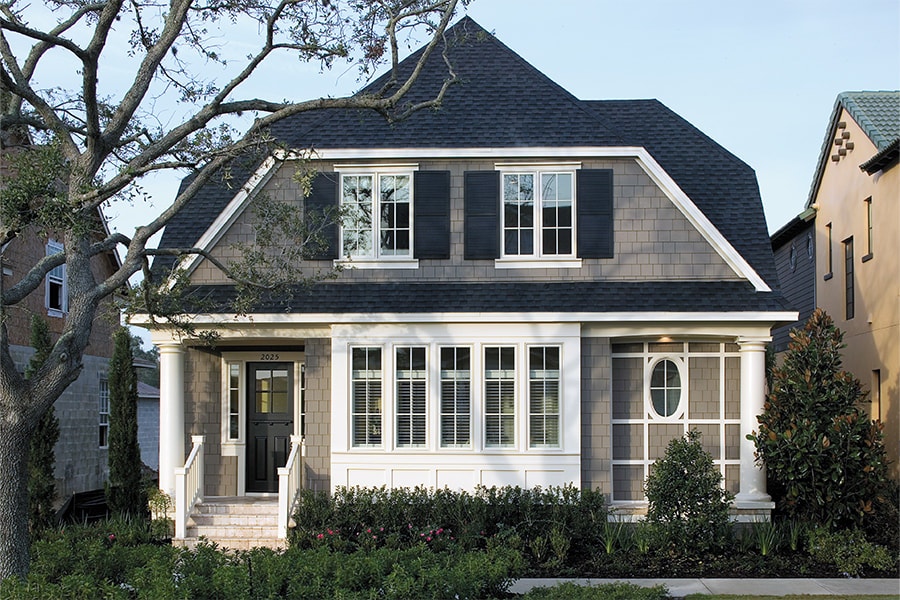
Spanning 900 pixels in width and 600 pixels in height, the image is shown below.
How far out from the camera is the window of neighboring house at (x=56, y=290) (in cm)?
2058

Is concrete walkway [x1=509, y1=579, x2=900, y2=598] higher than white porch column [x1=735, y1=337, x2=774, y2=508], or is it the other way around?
white porch column [x1=735, y1=337, x2=774, y2=508]

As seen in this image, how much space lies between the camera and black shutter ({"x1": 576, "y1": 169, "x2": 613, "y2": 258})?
14883 millimetres

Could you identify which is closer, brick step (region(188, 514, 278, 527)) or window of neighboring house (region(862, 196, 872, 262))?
brick step (region(188, 514, 278, 527))

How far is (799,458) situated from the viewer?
1302cm

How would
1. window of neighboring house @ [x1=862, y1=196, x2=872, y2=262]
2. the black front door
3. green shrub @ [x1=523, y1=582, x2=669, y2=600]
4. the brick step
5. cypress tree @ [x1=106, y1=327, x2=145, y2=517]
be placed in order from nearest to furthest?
1. green shrub @ [x1=523, y1=582, x2=669, y2=600]
2. the brick step
3. the black front door
4. cypress tree @ [x1=106, y1=327, x2=145, y2=517]
5. window of neighboring house @ [x1=862, y1=196, x2=872, y2=262]

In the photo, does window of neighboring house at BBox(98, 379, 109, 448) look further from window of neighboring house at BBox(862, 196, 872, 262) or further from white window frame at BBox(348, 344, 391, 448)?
window of neighboring house at BBox(862, 196, 872, 262)

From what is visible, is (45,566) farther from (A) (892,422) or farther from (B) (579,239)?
(A) (892,422)

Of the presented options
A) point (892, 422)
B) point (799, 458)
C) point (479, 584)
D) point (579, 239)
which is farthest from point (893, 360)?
point (479, 584)

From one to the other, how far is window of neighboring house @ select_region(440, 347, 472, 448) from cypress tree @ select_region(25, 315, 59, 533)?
626 centimetres

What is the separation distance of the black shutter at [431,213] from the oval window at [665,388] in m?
3.65

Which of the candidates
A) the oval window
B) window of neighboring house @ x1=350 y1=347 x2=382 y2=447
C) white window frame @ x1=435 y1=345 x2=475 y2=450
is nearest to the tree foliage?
the oval window

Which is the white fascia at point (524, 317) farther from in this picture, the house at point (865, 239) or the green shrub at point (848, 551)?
the house at point (865, 239)

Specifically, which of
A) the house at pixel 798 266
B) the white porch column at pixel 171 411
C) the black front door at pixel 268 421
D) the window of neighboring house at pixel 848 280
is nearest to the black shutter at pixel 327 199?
the black front door at pixel 268 421

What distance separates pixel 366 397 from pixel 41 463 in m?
5.56
